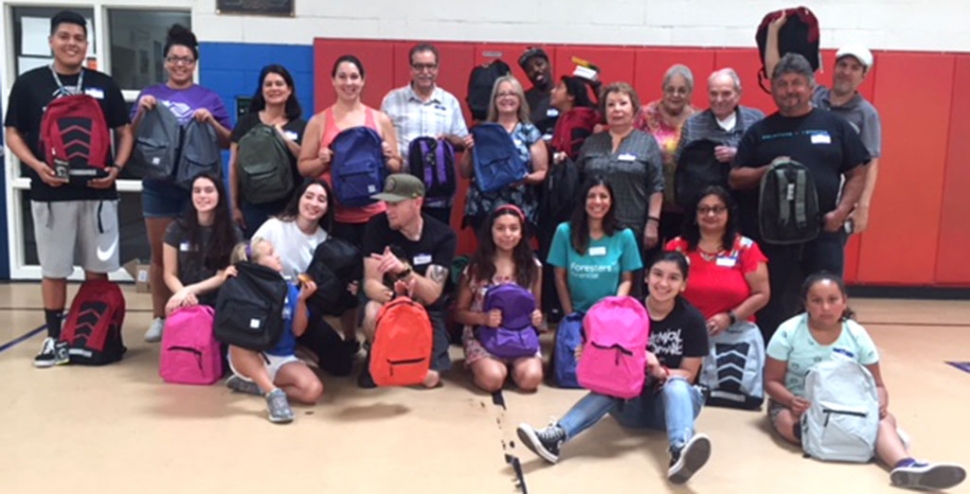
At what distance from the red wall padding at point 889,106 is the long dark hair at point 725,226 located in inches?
85.8

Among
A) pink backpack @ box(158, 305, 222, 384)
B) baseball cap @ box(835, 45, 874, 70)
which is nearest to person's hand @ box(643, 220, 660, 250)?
baseball cap @ box(835, 45, 874, 70)

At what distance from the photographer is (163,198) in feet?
14.8

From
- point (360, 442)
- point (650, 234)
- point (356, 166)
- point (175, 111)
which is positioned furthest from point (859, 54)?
point (175, 111)

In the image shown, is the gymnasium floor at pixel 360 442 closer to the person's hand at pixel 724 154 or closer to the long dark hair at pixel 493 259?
the long dark hair at pixel 493 259

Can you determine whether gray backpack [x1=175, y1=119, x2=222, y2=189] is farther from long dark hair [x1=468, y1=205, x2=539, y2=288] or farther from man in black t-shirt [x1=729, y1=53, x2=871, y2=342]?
man in black t-shirt [x1=729, y1=53, x2=871, y2=342]

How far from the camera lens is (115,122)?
14.1 feet

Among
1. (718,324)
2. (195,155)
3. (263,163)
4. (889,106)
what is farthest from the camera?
(889,106)

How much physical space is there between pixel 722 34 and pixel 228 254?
13.8 feet

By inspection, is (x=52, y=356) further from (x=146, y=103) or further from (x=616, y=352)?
(x=616, y=352)

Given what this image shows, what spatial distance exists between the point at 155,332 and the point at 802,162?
3.91 meters

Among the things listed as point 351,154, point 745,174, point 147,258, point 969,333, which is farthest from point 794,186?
point 147,258

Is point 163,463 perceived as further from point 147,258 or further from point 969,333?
point 969,333

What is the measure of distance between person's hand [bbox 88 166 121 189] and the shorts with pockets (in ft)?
0.32

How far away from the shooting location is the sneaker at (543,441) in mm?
3006
